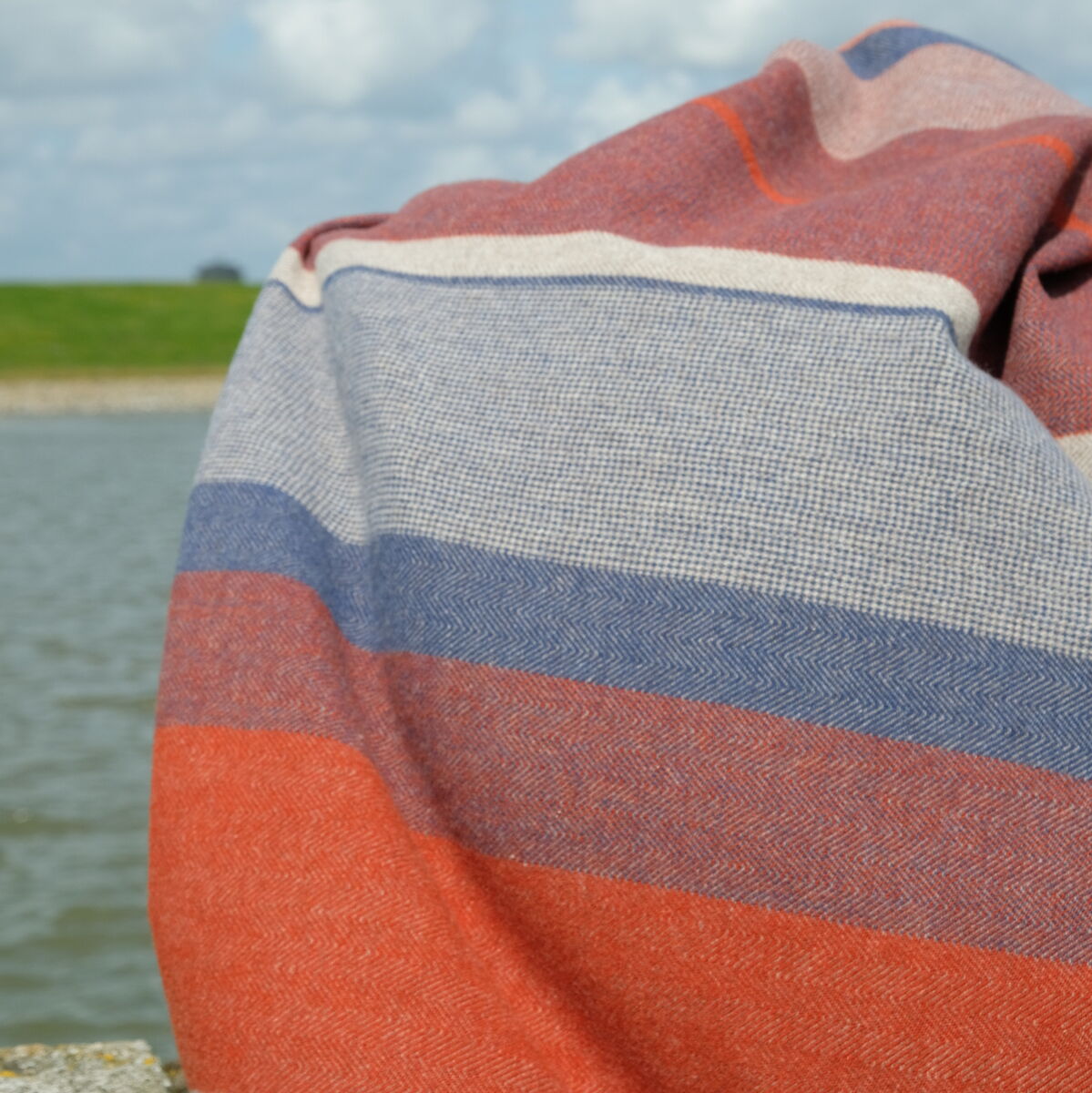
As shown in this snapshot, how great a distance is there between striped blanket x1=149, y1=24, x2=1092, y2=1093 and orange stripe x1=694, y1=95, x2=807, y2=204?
20 centimetres

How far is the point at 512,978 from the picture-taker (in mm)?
899

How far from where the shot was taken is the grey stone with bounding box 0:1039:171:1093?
1.11m

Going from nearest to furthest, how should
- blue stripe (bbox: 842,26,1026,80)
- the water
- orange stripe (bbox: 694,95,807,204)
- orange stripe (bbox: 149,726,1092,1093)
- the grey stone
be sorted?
orange stripe (bbox: 149,726,1092,1093)
the grey stone
orange stripe (bbox: 694,95,807,204)
blue stripe (bbox: 842,26,1026,80)
the water

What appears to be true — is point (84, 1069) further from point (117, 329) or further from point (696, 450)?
point (117, 329)

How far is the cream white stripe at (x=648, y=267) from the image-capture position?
0.97m

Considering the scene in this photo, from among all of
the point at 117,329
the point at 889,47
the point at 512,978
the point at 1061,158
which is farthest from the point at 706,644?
the point at 117,329

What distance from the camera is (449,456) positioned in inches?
38.7

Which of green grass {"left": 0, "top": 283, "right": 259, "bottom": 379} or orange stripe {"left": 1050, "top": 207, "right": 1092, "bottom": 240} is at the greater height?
orange stripe {"left": 1050, "top": 207, "right": 1092, "bottom": 240}

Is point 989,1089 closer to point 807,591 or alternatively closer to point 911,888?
point 911,888

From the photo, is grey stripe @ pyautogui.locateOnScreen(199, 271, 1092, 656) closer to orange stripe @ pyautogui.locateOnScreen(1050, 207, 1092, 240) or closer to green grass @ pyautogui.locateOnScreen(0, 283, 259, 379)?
orange stripe @ pyautogui.locateOnScreen(1050, 207, 1092, 240)

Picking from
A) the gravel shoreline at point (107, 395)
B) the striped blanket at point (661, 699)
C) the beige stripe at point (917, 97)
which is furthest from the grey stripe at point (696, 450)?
the gravel shoreline at point (107, 395)

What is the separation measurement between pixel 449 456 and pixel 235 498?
0.18 metres

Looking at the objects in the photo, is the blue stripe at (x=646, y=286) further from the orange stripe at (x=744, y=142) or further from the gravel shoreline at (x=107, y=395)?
the gravel shoreline at (x=107, y=395)

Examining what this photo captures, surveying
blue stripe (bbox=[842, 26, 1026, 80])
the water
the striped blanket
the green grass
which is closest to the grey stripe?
the striped blanket
